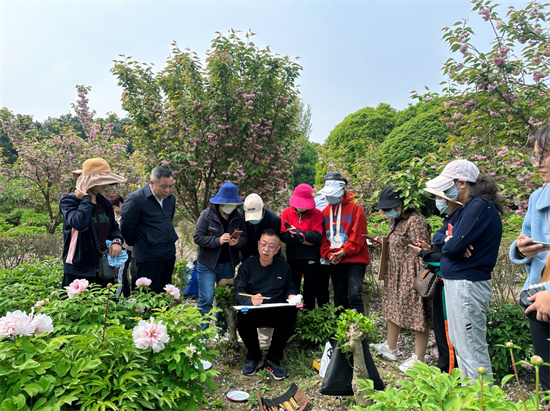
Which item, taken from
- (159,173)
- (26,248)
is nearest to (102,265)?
(159,173)

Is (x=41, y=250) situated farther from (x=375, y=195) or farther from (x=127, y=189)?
(x=375, y=195)

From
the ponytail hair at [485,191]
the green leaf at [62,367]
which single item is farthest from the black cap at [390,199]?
the green leaf at [62,367]

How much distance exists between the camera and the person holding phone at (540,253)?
178cm

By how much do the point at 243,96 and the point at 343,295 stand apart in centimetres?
302

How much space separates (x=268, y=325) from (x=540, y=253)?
7.72 ft

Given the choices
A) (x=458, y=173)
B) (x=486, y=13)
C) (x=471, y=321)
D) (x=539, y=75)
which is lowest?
(x=471, y=321)

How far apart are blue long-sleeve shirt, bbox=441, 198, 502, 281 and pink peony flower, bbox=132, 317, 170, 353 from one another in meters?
2.01

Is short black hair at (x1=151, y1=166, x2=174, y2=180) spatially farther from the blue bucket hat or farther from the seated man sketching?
the seated man sketching

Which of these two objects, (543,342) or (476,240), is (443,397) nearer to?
(543,342)

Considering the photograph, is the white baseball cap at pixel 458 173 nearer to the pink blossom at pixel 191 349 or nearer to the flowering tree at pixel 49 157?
the pink blossom at pixel 191 349

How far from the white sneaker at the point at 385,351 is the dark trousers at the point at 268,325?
930 mm

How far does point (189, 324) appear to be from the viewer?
2150mm

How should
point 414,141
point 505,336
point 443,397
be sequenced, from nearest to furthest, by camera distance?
point 443,397 → point 505,336 → point 414,141

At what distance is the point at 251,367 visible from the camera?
3494 mm
